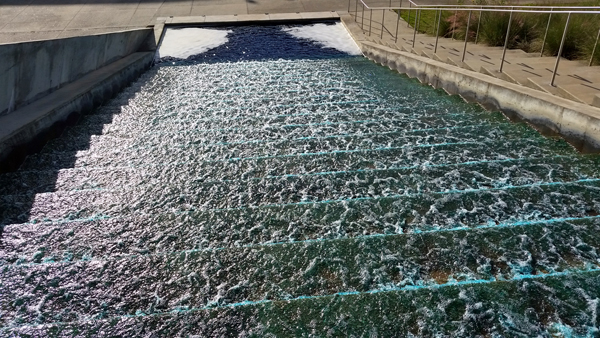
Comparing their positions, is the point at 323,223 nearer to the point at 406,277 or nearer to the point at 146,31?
the point at 406,277

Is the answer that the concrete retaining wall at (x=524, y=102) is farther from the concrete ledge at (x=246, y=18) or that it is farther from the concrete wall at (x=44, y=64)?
the concrete ledge at (x=246, y=18)

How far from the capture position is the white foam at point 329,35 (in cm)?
1461

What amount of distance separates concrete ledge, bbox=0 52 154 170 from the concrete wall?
0.43 feet

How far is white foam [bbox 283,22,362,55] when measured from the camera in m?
14.6

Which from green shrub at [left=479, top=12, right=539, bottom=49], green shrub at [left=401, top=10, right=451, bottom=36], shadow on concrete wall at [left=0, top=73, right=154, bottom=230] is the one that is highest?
green shrub at [left=479, top=12, right=539, bottom=49]

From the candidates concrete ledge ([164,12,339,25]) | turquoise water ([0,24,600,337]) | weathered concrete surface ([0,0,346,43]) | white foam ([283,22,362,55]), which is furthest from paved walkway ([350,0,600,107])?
weathered concrete surface ([0,0,346,43])

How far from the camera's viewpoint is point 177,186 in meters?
4.82

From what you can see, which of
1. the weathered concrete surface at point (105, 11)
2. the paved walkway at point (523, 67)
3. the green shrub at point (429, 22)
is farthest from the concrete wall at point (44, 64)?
the green shrub at point (429, 22)

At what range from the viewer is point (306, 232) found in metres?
3.90

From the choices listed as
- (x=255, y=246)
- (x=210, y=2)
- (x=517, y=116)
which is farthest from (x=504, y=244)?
(x=210, y=2)

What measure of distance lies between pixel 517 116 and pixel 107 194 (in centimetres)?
546

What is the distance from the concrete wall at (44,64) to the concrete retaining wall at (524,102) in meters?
6.96

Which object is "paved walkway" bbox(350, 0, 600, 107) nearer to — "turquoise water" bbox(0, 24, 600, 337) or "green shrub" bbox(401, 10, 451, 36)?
"green shrub" bbox(401, 10, 451, 36)

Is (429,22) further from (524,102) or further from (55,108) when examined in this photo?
(55,108)
